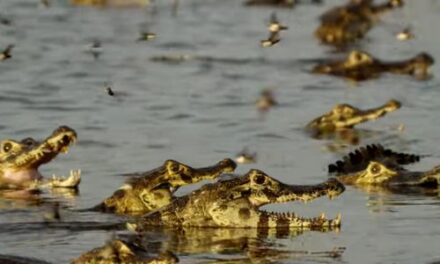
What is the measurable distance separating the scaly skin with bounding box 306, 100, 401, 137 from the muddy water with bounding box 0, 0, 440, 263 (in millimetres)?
277

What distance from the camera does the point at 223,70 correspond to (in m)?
28.4

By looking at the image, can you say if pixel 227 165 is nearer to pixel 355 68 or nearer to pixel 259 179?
pixel 259 179

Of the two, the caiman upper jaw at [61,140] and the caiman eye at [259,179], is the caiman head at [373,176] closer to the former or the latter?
the caiman upper jaw at [61,140]

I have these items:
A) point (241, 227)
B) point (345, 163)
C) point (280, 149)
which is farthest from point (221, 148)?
point (241, 227)

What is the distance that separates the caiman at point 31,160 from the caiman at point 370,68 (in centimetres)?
1012

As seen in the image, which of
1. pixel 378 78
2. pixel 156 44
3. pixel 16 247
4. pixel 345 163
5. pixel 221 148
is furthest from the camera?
pixel 156 44

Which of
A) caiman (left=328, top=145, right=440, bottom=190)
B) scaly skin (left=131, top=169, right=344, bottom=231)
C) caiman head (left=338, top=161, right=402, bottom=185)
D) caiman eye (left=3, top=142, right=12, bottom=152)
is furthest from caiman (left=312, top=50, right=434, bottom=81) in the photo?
scaly skin (left=131, top=169, right=344, bottom=231)

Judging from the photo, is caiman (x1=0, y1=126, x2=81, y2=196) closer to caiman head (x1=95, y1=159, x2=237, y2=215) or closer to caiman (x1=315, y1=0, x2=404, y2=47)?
caiman head (x1=95, y1=159, x2=237, y2=215)

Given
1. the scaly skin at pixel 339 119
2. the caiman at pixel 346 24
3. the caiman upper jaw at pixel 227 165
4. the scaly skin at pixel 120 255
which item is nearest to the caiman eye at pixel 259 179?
the caiman upper jaw at pixel 227 165

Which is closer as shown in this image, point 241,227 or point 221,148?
point 241,227

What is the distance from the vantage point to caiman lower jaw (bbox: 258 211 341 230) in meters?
14.9

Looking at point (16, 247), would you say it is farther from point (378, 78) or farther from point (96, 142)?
point (378, 78)

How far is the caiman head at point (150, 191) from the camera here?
16.2 meters

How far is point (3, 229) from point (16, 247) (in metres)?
0.81
